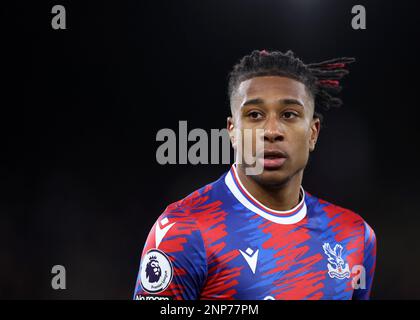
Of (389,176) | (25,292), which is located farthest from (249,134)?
(25,292)

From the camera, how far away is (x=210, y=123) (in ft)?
18.6

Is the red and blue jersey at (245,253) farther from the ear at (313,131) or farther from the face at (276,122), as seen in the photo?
the ear at (313,131)

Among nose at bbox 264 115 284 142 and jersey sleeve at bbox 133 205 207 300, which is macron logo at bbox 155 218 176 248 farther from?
nose at bbox 264 115 284 142

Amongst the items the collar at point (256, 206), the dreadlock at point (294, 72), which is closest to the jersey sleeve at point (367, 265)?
the collar at point (256, 206)

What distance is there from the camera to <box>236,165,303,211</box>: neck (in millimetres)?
3055

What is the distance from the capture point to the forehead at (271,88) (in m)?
2.97

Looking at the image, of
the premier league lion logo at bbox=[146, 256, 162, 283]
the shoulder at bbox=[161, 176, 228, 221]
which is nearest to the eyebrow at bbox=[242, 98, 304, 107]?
the shoulder at bbox=[161, 176, 228, 221]

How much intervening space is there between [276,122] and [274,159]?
20 centimetres

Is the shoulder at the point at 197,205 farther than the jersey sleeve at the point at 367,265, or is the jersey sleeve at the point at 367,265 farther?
the jersey sleeve at the point at 367,265

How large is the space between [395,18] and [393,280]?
284cm

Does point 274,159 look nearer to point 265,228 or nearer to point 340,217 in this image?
point 265,228

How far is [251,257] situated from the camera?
2811mm

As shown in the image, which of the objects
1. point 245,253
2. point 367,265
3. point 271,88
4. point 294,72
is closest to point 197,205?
point 245,253

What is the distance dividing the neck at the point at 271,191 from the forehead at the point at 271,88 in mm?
417
